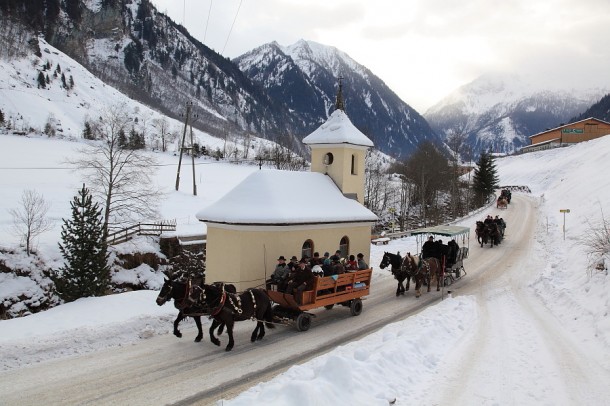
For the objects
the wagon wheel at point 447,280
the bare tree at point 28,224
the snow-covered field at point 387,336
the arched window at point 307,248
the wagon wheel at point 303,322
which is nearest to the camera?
the snow-covered field at point 387,336

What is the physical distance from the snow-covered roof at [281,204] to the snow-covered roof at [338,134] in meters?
2.54

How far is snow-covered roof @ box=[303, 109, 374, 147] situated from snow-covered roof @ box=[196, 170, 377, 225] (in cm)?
254

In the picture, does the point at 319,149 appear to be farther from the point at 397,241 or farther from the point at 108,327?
the point at 108,327

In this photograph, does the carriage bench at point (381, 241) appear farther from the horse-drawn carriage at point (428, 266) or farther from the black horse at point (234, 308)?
the black horse at point (234, 308)

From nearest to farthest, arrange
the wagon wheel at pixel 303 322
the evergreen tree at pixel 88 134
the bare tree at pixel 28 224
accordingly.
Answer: the wagon wheel at pixel 303 322 < the bare tree at pixel 28 224 < the evergreen tree at pixel 88 134

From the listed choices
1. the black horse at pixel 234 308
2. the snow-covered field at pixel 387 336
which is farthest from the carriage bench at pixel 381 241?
the black horse at pixel 234 308

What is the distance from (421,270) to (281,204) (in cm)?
640

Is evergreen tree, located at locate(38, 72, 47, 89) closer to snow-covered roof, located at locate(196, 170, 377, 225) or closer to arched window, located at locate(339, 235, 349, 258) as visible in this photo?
snow-covered roof, located at locate(196, 170, 377, 225)

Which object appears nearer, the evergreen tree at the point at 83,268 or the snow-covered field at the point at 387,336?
the snow-covered field at the point at 387,336

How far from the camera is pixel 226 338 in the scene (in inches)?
468

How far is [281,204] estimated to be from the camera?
1691 cm

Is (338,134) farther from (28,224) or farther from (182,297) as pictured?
(28,224)

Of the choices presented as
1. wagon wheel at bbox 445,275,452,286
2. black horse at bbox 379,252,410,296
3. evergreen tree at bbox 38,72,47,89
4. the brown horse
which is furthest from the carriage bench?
evergreen tree at bbox 38,72,47,89

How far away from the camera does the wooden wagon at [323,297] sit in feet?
41.7
